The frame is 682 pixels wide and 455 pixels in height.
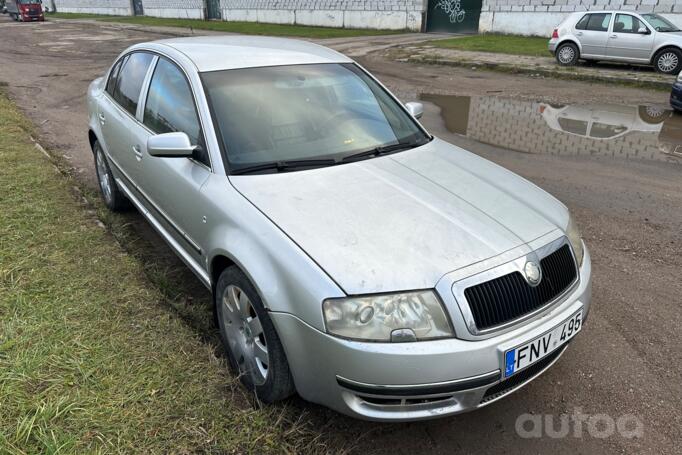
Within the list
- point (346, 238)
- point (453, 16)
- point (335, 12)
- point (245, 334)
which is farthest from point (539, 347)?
point (335, 12)

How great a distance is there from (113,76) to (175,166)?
2.14 meters

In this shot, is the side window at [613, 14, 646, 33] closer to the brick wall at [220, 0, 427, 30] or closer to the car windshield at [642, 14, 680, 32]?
the car windshield at [642, 14, 680, 32]

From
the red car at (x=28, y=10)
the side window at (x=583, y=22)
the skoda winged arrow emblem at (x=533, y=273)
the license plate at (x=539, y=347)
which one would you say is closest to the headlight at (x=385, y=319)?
the license plate at (x=539, y=347)

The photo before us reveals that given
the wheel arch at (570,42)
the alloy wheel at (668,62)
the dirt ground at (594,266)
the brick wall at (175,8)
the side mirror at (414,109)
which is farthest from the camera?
the brick wall at (175,8)

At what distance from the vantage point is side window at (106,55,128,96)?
4.62m

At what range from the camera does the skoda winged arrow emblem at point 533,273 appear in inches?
90.7

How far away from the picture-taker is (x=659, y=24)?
13516 millimetres

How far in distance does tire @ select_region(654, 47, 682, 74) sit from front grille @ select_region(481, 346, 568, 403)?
13.8m

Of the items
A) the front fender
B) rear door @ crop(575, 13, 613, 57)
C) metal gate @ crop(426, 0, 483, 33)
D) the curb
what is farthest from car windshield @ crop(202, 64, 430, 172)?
metal gate @ crop(426, 0, 483, 33)

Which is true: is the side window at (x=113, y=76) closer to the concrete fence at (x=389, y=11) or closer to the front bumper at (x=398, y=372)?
the front bumper at (x=398, y=372)

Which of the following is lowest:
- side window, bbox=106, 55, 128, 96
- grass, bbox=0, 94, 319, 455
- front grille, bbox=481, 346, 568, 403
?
grass, bbox=0, 94, 319, 455

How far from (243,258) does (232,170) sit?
63cm

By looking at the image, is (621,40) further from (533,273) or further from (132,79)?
(533,273)

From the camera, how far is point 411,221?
8.05 feet
